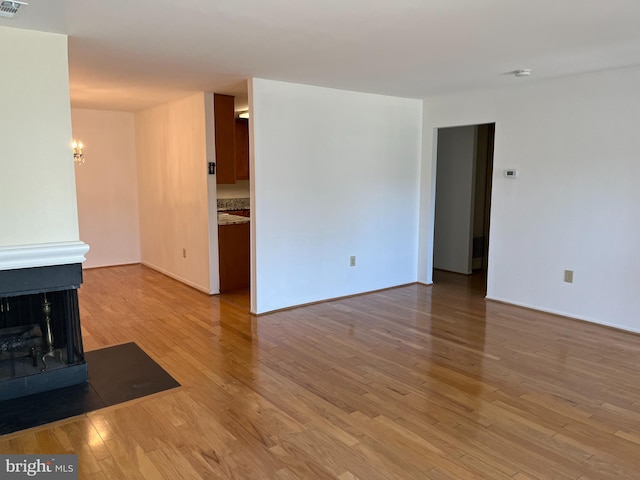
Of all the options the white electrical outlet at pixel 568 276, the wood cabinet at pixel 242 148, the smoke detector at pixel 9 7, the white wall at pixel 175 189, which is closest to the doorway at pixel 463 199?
the white electrical outlet at pixel 568 276

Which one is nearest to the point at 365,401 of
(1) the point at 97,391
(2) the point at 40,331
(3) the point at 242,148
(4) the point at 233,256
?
(1) the point at 97,391

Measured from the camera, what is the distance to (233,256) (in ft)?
18.7

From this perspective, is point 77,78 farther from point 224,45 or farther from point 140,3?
point 140,3

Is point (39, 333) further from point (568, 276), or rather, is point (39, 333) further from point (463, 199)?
point (463, 199)

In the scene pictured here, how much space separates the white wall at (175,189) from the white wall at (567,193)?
3106 millimetres

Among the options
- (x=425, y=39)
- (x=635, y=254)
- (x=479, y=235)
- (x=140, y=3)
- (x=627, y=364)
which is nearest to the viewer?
(x=140, y=3)

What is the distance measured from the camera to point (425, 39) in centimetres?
309

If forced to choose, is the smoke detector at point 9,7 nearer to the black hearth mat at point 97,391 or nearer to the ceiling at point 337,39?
the ceiling at point 337,39

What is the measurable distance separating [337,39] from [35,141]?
203 cm

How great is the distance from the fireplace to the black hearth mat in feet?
0.32

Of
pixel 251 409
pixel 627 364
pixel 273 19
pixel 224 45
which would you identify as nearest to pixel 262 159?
→ pixel 224 45

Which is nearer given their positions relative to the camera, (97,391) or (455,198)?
(97,391)

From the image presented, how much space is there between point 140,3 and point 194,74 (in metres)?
1.80

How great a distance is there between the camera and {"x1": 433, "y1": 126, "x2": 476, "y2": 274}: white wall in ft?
21.4
